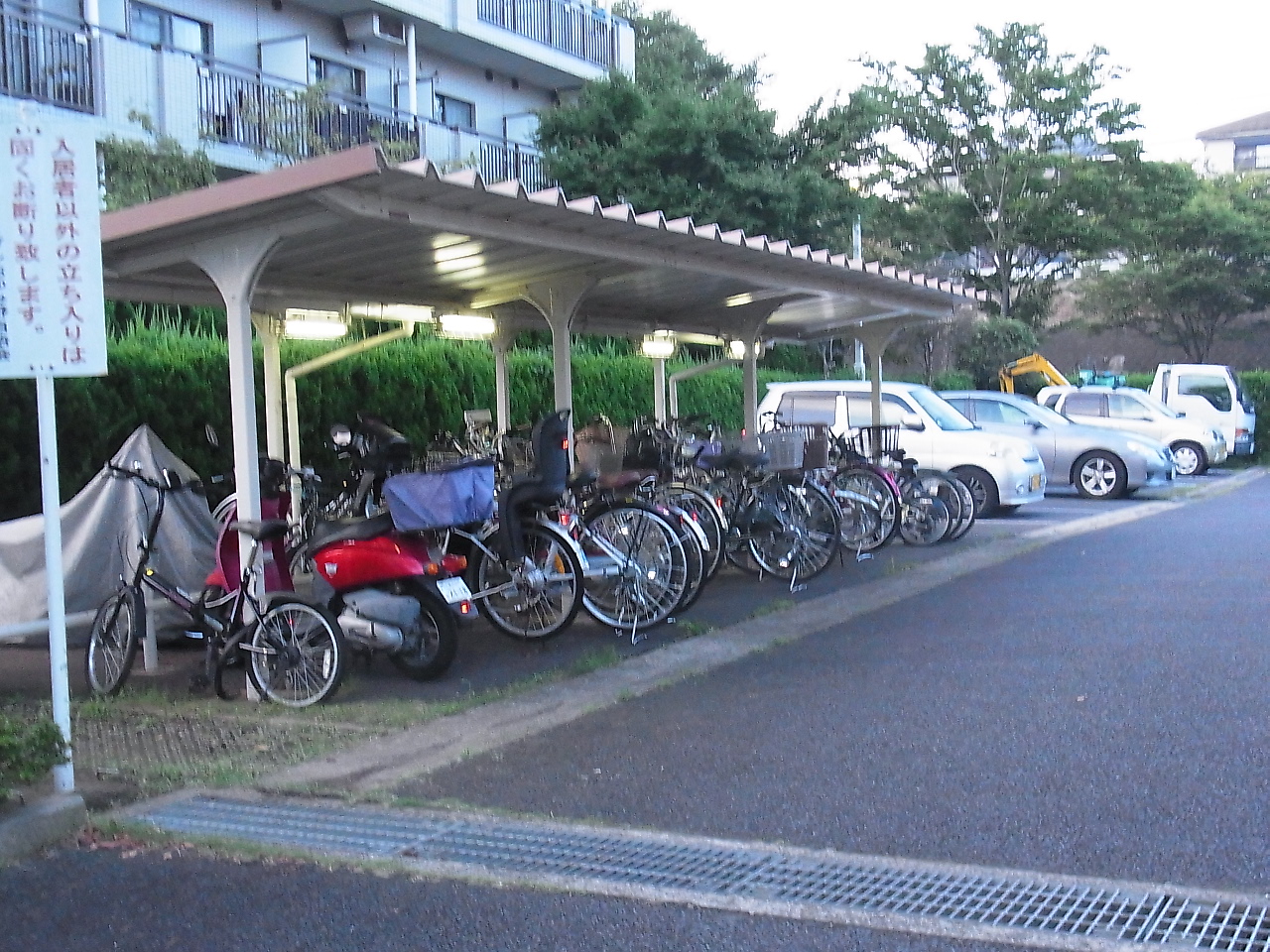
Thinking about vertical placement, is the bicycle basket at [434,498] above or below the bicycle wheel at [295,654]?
above

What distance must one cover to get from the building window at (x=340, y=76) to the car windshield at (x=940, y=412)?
30.1ft

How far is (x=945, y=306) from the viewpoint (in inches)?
536

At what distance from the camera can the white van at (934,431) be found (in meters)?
14.8

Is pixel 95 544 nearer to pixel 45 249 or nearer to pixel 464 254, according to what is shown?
pixel 464 254

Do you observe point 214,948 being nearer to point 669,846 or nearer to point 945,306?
point 669,846

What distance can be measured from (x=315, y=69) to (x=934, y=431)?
1079 cm

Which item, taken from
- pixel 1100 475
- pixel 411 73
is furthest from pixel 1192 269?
pixel 411 73

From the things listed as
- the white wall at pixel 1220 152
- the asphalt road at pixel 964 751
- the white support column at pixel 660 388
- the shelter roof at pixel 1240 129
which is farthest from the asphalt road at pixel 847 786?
the shelter roof at pixel 1240 129

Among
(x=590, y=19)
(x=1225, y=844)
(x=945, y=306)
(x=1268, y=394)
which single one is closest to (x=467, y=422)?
(x=945, y=306)

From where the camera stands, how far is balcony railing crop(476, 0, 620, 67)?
2156 cm

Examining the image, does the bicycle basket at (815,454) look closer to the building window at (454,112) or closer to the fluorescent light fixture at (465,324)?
the fluorescent light fixture at (465,324)

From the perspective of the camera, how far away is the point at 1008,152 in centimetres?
2778

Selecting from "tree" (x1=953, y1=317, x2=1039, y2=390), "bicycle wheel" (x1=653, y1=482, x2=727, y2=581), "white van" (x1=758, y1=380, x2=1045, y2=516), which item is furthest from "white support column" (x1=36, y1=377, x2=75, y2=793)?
"tree" (x1=953, y1=317, x2=1039, y2=390)

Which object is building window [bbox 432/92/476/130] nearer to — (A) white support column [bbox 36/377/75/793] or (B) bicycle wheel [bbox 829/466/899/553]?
(B) bicycle wheel [bbox 829/466/899/553]
